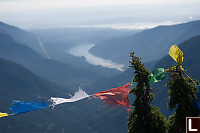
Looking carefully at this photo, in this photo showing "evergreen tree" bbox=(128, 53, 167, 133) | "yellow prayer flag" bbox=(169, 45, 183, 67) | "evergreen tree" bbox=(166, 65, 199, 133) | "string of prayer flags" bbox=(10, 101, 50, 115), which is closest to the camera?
"evergreen tree" bbox=(166, 65, 199, 133)

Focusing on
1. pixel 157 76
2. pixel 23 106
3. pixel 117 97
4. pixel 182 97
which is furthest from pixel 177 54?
pixel 23 106

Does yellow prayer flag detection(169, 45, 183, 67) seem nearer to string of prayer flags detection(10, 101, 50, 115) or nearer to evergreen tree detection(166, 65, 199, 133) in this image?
evergreen tree detection(166, 65, 199, 133)

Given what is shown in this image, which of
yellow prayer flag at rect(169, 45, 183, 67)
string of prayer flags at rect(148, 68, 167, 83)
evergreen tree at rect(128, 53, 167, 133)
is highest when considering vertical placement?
yellow prayer flag at rect(169, 45, 183, 67)

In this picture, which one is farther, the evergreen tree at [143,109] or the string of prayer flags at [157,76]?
the string of prayer flags at [157,76]

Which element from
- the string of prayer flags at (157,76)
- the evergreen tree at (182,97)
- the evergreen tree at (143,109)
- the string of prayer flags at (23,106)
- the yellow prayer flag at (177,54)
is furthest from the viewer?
the string of prayer flags at (23,106)

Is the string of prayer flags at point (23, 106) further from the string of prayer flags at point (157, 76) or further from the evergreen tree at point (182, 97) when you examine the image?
the evergreen tree at point (182, 97)

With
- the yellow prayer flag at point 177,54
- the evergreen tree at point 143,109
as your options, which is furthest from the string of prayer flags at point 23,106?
the yellow prayer flag at point 177,54

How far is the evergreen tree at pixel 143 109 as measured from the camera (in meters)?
17.5

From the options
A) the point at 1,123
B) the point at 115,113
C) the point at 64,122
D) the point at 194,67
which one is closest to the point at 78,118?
the point at 64,122

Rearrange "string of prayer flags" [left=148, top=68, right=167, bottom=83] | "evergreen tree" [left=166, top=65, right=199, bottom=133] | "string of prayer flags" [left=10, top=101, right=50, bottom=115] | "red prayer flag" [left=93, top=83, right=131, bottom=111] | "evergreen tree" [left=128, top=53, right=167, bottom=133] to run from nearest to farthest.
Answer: "evergreen tree" [left=166, top=65, right=199, bottom=133]
"evergreen tree" [left=128, top=53, right=167, bottom=133]
"string of prayer flags" [left=148, top=68, right=167, bottom=83]
"string of prayer flags" [left=10, top=101, right=50, bottom=115]
"red prayer flag" [left=93, top=83, right=131, bottom=111]

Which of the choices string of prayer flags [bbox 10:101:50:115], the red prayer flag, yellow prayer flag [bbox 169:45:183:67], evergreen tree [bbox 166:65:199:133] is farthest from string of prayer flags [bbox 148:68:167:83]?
string of prayer flags [bbox 10:101:50:115]

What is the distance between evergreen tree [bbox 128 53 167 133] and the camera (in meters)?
17.5

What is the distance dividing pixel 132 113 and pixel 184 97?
4091 mm

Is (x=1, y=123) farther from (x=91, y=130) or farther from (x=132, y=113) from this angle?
(x=132, y=113)
